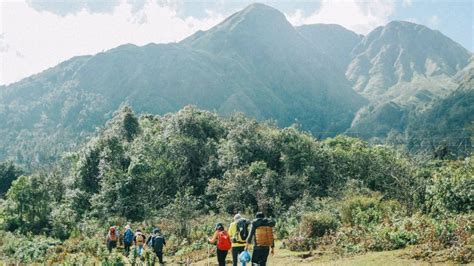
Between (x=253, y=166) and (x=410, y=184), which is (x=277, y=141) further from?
(x=410, y=184)

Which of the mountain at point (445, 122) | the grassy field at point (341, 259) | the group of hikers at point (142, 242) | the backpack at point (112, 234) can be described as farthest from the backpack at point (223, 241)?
the mountain at point (445, 122)

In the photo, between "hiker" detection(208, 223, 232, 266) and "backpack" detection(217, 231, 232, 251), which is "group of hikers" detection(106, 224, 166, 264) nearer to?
"hiker" detection(208, 223, 232, 266)

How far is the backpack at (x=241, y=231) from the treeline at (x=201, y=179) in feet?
55.3

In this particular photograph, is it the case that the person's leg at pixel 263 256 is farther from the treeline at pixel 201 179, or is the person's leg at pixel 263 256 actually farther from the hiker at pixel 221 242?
the treeline at pixel 201 179

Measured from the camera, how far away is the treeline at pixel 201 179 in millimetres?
39438

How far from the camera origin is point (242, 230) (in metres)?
14.1

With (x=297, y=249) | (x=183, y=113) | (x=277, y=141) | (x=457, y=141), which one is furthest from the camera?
(x=457, y=141)

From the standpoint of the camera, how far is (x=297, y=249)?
20.7 m

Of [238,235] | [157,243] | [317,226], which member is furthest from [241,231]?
[317,226]

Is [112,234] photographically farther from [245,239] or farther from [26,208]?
[26,208]

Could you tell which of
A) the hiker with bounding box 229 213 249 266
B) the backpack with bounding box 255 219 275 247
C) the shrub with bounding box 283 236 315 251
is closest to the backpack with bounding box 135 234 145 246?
the shrub with bounding box 283 236 315 251

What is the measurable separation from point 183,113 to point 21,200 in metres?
21.4

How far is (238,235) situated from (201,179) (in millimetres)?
35626

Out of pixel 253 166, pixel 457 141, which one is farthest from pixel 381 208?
pixel 457 141
